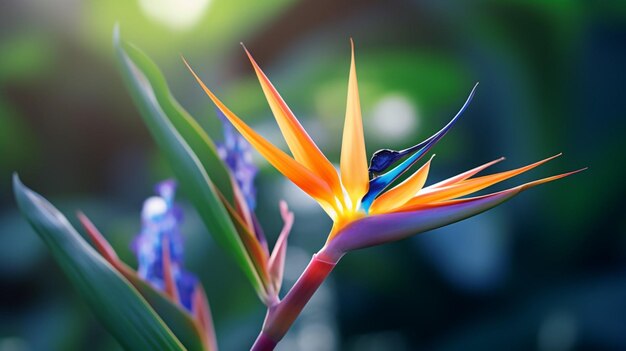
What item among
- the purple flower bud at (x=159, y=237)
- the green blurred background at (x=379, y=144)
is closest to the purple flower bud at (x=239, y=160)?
the purple flower bud at (x=159, y=237)

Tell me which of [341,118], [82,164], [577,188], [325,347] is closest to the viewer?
[325,347]

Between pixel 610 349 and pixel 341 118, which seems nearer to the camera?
pixel 610 349

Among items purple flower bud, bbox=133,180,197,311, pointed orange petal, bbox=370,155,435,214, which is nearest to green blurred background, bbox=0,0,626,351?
purple flower bud, bbox=133,180,197,311

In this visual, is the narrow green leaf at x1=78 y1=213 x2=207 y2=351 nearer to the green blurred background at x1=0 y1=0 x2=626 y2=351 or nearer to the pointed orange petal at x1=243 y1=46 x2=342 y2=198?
the pointed orange petal at x1=243 y1=46 x2=342 y2=198

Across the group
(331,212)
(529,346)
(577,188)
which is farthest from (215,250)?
(331,212)

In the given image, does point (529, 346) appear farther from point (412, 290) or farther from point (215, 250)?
point (215, 250)

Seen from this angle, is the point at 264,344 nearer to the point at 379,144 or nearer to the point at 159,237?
the point at 159,237

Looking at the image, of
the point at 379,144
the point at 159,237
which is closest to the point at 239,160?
the point at 159,237

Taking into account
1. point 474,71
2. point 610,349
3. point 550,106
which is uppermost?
point 474,71
